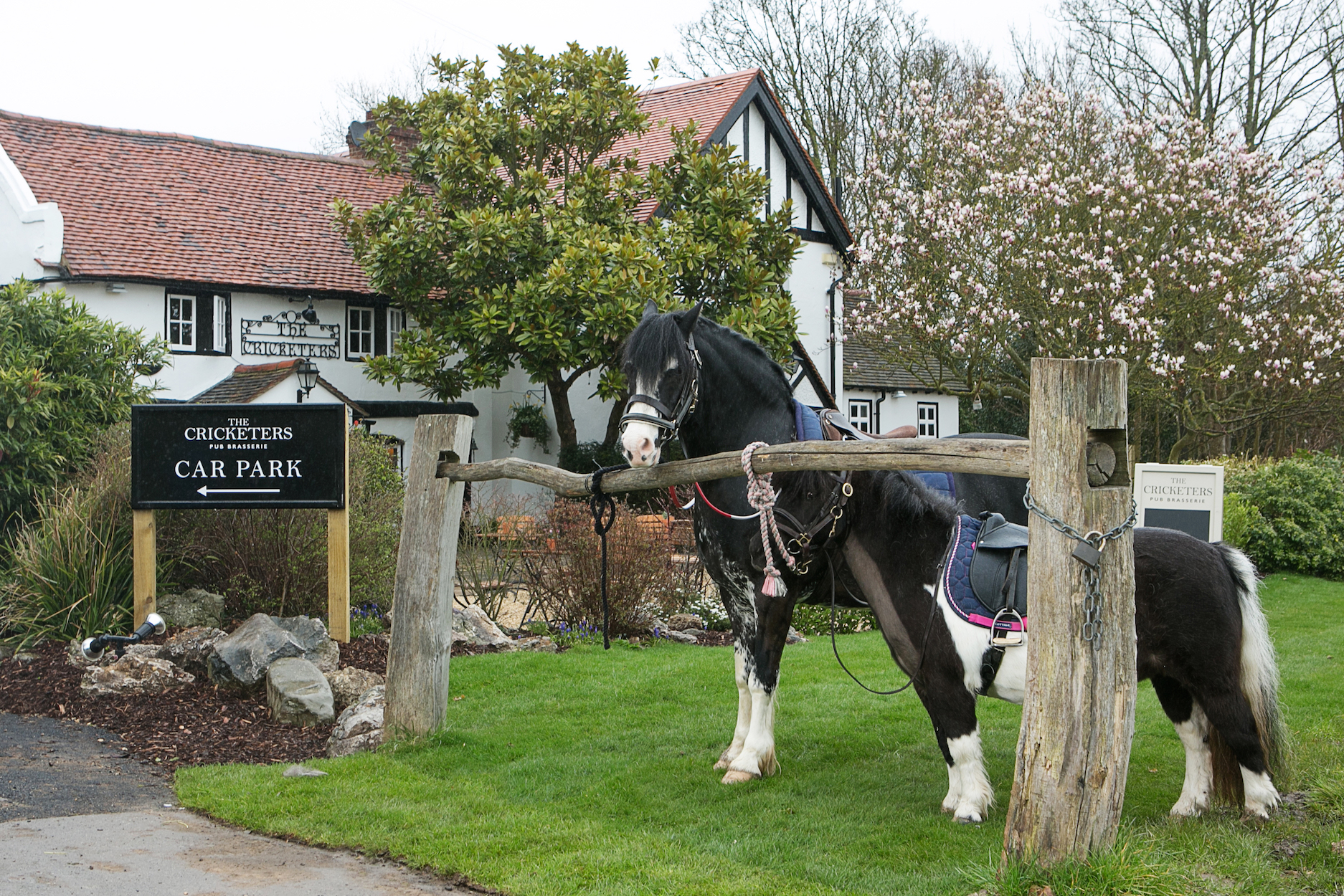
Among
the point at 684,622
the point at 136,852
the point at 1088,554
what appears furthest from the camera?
the point at 684,622

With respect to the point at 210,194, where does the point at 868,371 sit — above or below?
below

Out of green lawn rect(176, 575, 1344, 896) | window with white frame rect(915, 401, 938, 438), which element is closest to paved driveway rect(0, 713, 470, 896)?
green lawn rect(176, 575, 1344, 896)

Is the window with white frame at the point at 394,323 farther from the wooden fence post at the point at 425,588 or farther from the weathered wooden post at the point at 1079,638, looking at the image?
the weathered wooden post at the point at 1079,638

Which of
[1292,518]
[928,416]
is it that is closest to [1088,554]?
[1292,518]

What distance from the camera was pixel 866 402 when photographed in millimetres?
31203

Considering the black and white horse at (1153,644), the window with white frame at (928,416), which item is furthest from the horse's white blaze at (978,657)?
the window with white frame at (928,416)

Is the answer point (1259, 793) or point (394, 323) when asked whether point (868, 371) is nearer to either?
point (394, 323)

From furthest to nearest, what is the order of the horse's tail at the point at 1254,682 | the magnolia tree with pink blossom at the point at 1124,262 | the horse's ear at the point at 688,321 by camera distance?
the magnolia tree with pink blossom at the point at 1124,262, the horse's ear at the point at 688,321, the horse's tail at the point at 1254,682

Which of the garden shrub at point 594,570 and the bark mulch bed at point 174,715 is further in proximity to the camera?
the garden shrub at point 594,570

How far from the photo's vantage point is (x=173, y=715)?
309 inches

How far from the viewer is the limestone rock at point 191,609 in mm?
9445

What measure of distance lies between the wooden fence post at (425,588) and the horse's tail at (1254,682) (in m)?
4.12

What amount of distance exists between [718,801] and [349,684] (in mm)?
3622

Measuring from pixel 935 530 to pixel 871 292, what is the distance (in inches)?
697
